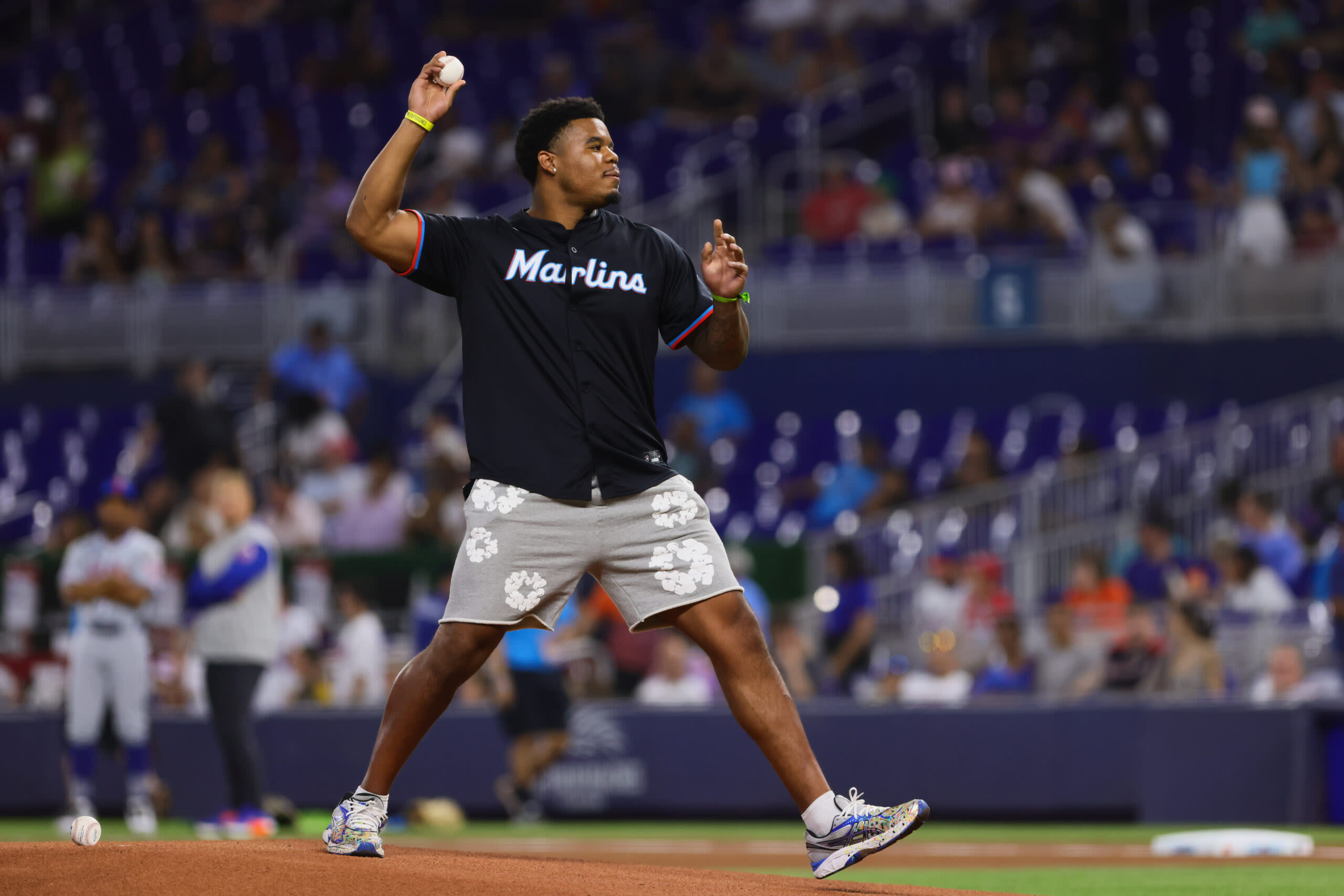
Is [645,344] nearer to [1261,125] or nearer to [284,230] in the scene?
[1261,125]

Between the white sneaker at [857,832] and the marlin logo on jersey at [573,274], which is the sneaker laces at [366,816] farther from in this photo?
the marlin logo on jersey at [573,274]

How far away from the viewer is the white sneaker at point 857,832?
564 cm

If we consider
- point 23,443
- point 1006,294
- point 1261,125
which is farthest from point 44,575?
point 1261,125

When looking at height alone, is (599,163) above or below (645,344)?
above

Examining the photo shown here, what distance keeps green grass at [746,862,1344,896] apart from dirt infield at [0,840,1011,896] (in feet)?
4.33

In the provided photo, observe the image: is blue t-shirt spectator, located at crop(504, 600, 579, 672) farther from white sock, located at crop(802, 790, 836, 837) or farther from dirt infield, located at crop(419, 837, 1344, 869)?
white sock, located at crop(802, 790, 836, 837)

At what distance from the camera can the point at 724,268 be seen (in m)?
5.83

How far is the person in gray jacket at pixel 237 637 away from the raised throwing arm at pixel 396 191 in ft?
17.3

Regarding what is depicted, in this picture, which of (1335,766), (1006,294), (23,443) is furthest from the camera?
(23,443)

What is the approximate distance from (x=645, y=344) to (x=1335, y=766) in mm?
7307

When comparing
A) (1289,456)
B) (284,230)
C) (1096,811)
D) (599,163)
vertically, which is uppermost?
(284,230)

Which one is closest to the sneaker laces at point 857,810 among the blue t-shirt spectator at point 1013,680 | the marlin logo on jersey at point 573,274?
the marlin logo on jersey at point 573,274

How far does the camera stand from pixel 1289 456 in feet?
50.4

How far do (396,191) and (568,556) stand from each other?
3.91ft
